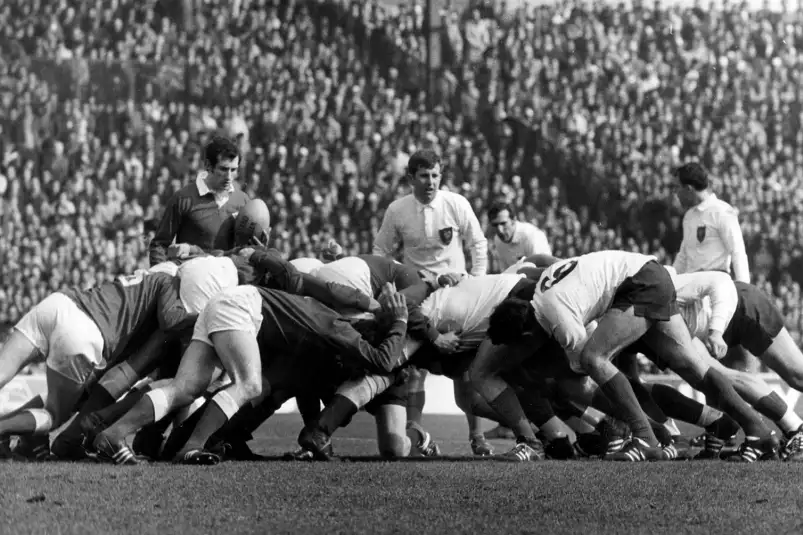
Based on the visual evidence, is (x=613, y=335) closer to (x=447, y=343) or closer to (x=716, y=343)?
(x=716, y=343)

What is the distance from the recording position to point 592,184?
73.2ft

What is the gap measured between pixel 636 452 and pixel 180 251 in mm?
3633

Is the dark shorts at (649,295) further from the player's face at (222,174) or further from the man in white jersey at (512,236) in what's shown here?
the man in white jersey at (512,236)

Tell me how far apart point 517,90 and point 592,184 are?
9.63 ft

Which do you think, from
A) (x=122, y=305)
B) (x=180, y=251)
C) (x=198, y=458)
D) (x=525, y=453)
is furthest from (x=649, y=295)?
(x=122, y=305)

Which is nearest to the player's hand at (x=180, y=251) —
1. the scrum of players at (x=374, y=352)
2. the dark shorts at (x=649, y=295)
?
the scrum of players at (x=374, y=352)

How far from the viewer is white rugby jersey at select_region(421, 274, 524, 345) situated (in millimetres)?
9375

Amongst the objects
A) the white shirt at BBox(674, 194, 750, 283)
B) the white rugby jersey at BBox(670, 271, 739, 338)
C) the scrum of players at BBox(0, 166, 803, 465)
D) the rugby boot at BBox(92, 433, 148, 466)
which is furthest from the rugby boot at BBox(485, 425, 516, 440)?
the rugby boot at BBox(92, 433, 148, 466)

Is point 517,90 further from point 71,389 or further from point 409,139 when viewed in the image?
point 71,389

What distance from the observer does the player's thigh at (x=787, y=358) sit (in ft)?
32.4

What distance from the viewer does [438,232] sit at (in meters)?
11.2

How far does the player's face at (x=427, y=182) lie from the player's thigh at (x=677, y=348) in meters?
2.55

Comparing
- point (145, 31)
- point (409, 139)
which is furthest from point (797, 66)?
point (145, 31)

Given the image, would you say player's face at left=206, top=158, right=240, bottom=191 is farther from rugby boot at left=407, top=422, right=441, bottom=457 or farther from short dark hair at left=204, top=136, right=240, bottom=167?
rugby boot at left=407, top=422, right=441, bottom=457
